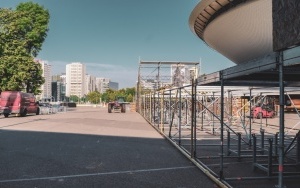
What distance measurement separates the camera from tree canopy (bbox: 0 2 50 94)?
125 feet

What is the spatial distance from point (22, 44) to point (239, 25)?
90.2 ft

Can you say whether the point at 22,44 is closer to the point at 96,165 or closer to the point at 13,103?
the point at 13,103

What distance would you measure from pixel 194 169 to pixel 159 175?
3.99 feet

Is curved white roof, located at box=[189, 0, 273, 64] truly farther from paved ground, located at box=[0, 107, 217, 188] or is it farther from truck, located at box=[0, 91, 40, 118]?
truck, located at box=[0, 91, 40, 118]

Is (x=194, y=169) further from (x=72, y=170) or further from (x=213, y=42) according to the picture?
(x=213, y=42)

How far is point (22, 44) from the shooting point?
40156 millimetres

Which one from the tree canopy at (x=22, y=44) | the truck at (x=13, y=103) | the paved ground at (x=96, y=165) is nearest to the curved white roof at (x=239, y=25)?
the paved ground at (x=96, y=165)

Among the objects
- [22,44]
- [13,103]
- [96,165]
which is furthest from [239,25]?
[22,44]

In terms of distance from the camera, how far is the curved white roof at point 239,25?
20188 mm

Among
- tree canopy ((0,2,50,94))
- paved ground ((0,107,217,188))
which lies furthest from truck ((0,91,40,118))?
paved ground ((0,107,217,188))

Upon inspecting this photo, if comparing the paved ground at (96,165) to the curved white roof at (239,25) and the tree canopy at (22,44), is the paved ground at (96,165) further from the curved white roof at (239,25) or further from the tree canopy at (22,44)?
the tree canopy at (22,44)

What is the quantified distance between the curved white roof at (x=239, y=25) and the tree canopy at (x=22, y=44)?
21483 mm

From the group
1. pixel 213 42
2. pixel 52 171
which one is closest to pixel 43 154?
pixel 52 171

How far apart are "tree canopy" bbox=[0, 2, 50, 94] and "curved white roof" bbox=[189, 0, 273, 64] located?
21483 millimetres
